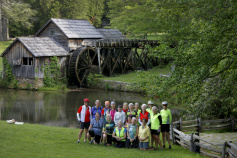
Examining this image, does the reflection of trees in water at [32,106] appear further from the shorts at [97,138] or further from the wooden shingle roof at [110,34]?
the wooden shingle roof at [110,34]

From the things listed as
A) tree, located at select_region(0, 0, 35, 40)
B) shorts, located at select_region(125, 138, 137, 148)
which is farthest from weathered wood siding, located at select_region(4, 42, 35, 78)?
shorts, located at select_region(125, 138, 137, 148)

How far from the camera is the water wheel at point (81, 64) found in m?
34.5

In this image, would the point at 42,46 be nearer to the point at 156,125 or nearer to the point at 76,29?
the point at 76,29

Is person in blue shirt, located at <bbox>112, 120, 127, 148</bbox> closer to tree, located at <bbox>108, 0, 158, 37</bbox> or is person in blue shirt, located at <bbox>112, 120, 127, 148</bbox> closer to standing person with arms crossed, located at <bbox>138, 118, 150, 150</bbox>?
standing person with arms crossed, located at <bbox>138, 118, 150, 150</bbox>

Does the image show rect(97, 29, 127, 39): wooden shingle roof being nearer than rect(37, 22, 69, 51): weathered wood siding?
No

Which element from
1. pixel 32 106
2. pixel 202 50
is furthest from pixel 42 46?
pixel 202 50

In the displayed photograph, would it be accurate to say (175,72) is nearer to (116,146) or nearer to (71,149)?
(116,146)

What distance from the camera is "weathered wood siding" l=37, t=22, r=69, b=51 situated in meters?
36.4

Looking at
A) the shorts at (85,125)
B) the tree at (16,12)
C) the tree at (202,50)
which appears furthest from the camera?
the tree at (16,12)

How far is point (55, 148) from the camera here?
12.1 m

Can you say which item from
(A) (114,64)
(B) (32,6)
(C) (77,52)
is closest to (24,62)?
(C) (77,52)

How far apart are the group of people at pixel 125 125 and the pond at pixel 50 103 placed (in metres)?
5.93

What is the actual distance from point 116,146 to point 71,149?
1.64 m

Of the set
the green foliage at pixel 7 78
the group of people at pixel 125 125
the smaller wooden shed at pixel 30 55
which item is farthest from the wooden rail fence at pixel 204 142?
the green foliage at pixel 7 78
